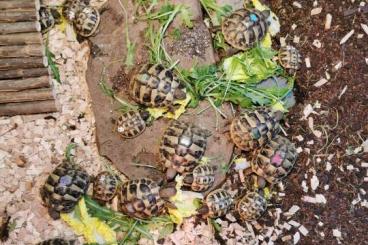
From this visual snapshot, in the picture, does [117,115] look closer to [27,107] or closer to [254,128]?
[27,107]

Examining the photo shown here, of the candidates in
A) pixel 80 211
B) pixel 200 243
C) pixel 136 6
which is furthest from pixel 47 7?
pixel 200 243

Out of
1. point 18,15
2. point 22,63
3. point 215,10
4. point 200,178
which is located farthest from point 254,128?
point 18,15

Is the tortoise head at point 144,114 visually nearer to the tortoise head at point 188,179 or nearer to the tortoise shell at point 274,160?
the tortoise head at point 188,179

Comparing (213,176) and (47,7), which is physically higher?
(47,7)

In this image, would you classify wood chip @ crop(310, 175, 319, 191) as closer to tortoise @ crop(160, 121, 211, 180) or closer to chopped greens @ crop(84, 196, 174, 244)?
tortoise @ crop(160, 121, 211, 180)

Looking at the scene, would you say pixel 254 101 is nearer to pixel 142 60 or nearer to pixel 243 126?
pixel 243 126

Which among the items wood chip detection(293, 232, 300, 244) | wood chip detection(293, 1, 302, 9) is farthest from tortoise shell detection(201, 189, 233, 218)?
wood chip detection(293, 1, 302, 9)
